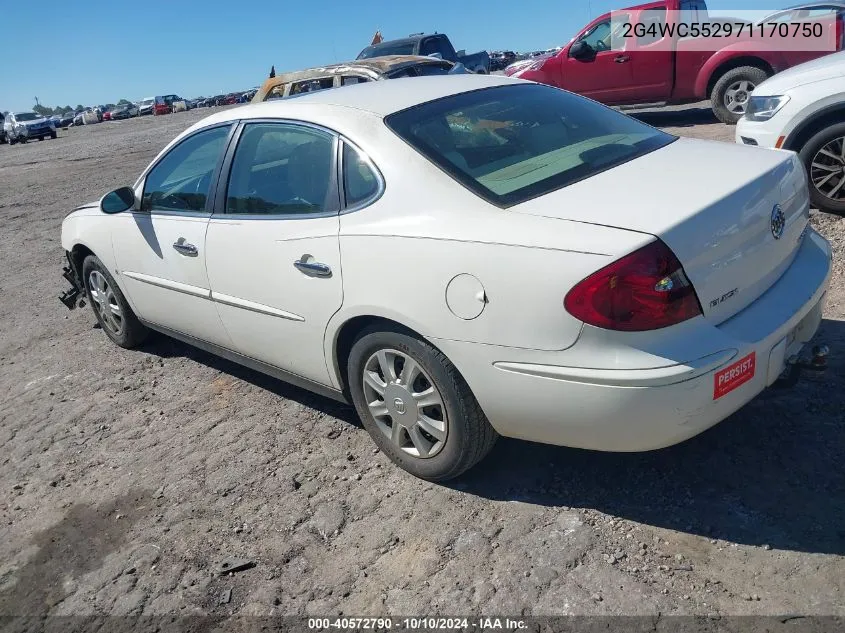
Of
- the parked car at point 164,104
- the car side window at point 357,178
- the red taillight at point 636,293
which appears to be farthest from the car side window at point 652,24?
the parked car at point 164,104

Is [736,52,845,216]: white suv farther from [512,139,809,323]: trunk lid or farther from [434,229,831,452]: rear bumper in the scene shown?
[434,229,831,452]: rear bumper

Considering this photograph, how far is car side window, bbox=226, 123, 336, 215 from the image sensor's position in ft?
11.2

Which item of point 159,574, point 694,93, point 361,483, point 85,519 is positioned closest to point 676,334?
point 361,483

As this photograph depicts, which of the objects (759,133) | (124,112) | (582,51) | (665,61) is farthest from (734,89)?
(124,112)

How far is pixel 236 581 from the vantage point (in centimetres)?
289

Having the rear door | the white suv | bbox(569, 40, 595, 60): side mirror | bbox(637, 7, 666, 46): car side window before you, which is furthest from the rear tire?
the white suv

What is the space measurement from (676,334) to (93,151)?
25861mm

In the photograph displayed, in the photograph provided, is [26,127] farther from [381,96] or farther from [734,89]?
[381,96]

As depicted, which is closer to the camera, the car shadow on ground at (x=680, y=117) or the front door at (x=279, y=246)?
the front door at (x=279, y=246)

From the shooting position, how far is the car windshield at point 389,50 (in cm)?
1614

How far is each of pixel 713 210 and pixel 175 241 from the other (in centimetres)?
288

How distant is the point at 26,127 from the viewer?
39.6 metres

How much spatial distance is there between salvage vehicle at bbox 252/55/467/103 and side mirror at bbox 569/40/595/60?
1.86 m

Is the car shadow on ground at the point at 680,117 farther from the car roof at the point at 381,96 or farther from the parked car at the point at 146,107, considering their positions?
the parked car at the point at 146,107
